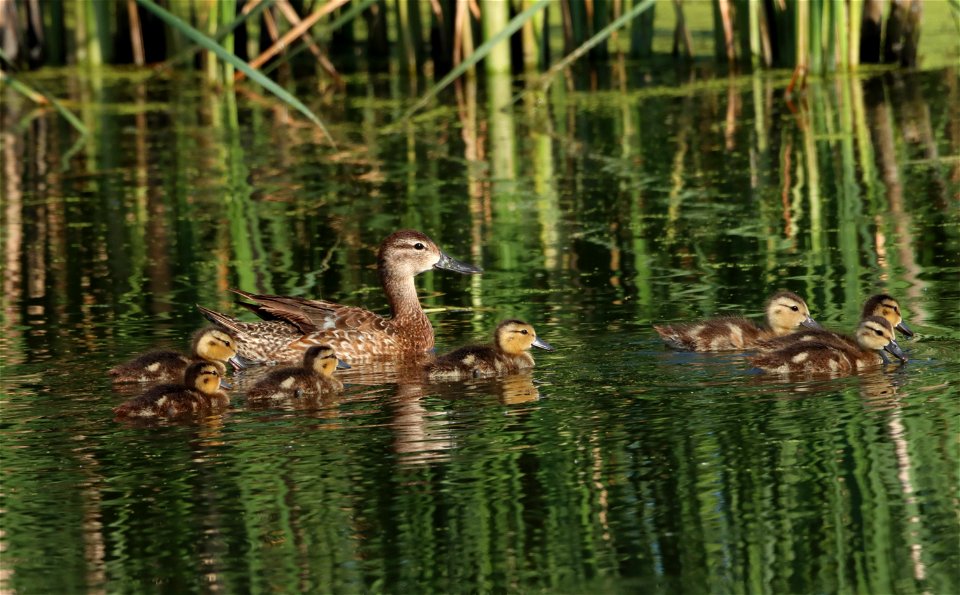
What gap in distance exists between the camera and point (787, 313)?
780 cm

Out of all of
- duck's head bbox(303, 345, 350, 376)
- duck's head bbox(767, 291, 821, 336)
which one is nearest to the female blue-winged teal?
duck's head bbox(303, 345, 350, 376)

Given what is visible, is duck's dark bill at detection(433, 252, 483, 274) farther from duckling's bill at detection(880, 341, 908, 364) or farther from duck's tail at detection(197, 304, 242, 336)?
duckling's bill at detection(880, 341, 908, 364)

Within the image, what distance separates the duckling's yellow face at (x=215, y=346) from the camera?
300 inches

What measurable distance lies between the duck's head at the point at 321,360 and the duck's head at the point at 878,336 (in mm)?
2039

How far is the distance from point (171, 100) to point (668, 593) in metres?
13.1

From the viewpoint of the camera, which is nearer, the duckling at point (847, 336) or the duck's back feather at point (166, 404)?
the duck's back feather at point (166, 404)

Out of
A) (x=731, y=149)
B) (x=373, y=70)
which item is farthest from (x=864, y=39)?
(x=373, y=70)

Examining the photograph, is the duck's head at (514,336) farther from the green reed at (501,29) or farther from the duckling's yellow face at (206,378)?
the green reed at (501,29)

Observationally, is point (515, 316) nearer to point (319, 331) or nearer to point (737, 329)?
point (319, 331)

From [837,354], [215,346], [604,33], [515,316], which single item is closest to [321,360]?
[215,346]

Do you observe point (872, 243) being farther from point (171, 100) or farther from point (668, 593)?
point (171, 100)

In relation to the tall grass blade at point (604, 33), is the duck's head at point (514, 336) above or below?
below

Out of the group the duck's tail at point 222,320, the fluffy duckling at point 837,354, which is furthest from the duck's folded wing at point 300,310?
the fluffy duckling at point 837,354

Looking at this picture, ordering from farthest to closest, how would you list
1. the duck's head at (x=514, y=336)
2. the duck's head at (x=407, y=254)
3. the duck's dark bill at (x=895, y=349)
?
1. the duck's head at (x=407, y=254)
2. the duck's head at (x=514, y=336)
3. the duck's dark bill at (x=895, y=349)
